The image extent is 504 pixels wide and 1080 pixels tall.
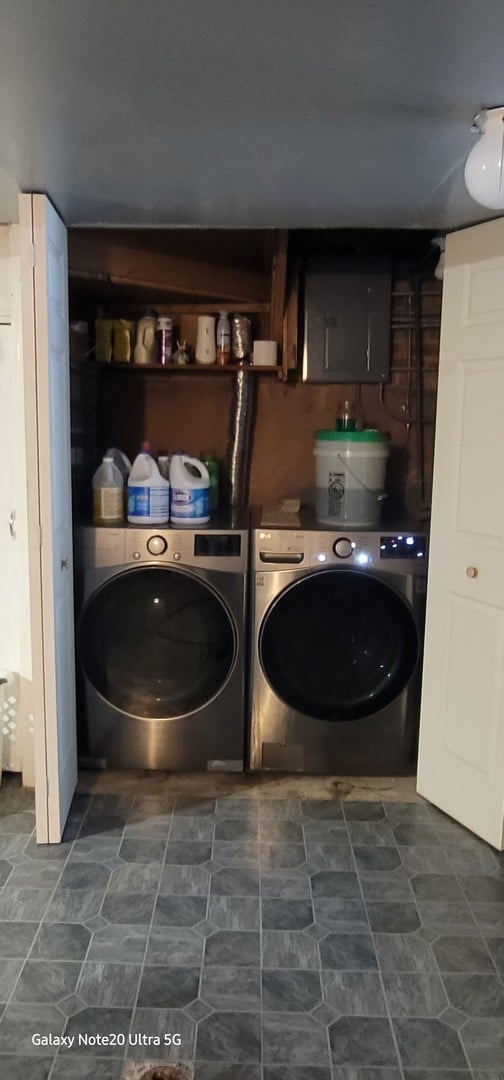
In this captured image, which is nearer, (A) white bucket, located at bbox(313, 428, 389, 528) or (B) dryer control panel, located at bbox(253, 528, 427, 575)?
(B) dryer control panel, located at bbox(253, 528, 427, 575)

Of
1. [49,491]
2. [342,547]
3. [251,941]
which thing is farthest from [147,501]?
[251,941]

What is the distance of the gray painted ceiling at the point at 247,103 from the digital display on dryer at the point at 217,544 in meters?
0.97

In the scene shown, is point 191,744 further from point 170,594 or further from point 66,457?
point 66,457

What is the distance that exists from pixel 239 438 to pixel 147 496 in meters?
0.52

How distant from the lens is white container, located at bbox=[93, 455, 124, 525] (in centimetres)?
268

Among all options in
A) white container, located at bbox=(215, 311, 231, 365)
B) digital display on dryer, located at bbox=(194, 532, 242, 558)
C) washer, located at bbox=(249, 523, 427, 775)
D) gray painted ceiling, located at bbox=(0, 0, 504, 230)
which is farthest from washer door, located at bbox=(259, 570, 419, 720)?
gray painted ceiling, located at bbox=(0, 0, 504, 230)

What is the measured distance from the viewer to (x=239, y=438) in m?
3.01

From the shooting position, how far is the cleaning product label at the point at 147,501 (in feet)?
8.75

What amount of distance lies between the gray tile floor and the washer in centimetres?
20

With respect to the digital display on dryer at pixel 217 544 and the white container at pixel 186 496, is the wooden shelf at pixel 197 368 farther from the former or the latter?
the digital display on dryer at pixel 217 544

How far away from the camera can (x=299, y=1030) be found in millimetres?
1670

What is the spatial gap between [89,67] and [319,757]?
215cm

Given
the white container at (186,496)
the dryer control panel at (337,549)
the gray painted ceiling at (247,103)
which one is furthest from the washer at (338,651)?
the gray painted ceiling at (247,103)

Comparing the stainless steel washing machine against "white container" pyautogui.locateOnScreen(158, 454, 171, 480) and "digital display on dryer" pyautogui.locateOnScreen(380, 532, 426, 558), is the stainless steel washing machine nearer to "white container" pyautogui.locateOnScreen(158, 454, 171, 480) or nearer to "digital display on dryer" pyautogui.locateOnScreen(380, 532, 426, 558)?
"white container" pyautogui.locateOnScreen(158, 454, 171, 480)
